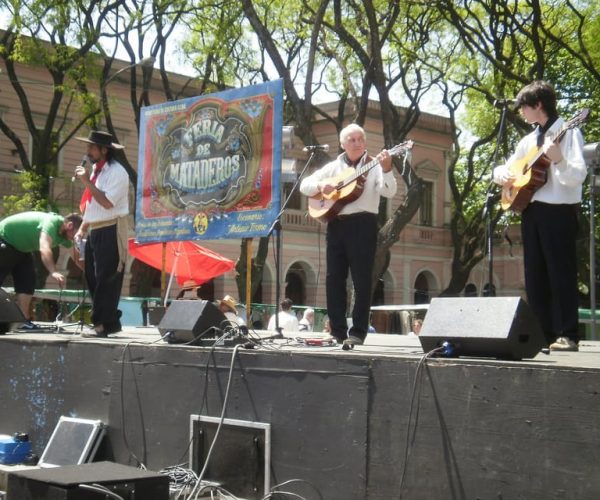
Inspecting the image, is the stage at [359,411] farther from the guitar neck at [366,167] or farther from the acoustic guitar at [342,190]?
the guitar neck at [366,167]

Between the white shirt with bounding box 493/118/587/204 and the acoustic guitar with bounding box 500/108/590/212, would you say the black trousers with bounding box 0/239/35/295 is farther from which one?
the white shirt with bounding box 493/118/587/204

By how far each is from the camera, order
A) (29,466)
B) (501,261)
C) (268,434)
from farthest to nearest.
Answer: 1. (501,261)
2. (29,466)
3. (268,434)

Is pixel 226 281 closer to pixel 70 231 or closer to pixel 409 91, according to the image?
pixel 409 91

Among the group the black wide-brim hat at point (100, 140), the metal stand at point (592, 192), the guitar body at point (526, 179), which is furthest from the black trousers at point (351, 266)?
the metal stand at point (592, 192)

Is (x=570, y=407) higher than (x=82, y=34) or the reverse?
the reverse

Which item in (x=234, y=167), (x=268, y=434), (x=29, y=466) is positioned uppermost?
(x=234, y=167)

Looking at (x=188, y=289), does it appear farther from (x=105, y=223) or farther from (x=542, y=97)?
(x=542, y=97)

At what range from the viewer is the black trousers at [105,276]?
7.00 metres

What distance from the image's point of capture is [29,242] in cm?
812

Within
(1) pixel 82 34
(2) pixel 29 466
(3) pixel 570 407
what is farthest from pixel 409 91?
(3) pixel 570 407

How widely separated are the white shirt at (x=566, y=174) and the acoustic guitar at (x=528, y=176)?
39mm

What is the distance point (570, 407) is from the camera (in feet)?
12.0

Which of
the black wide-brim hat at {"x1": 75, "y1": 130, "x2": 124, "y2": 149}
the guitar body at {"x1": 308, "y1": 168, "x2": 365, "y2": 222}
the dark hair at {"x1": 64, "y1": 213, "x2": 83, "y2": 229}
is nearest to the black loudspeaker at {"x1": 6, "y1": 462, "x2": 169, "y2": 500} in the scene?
the guitar body at {"x1": 308, "y1": 168, "x2": 365, "y2": 222}

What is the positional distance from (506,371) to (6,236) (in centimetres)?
575
